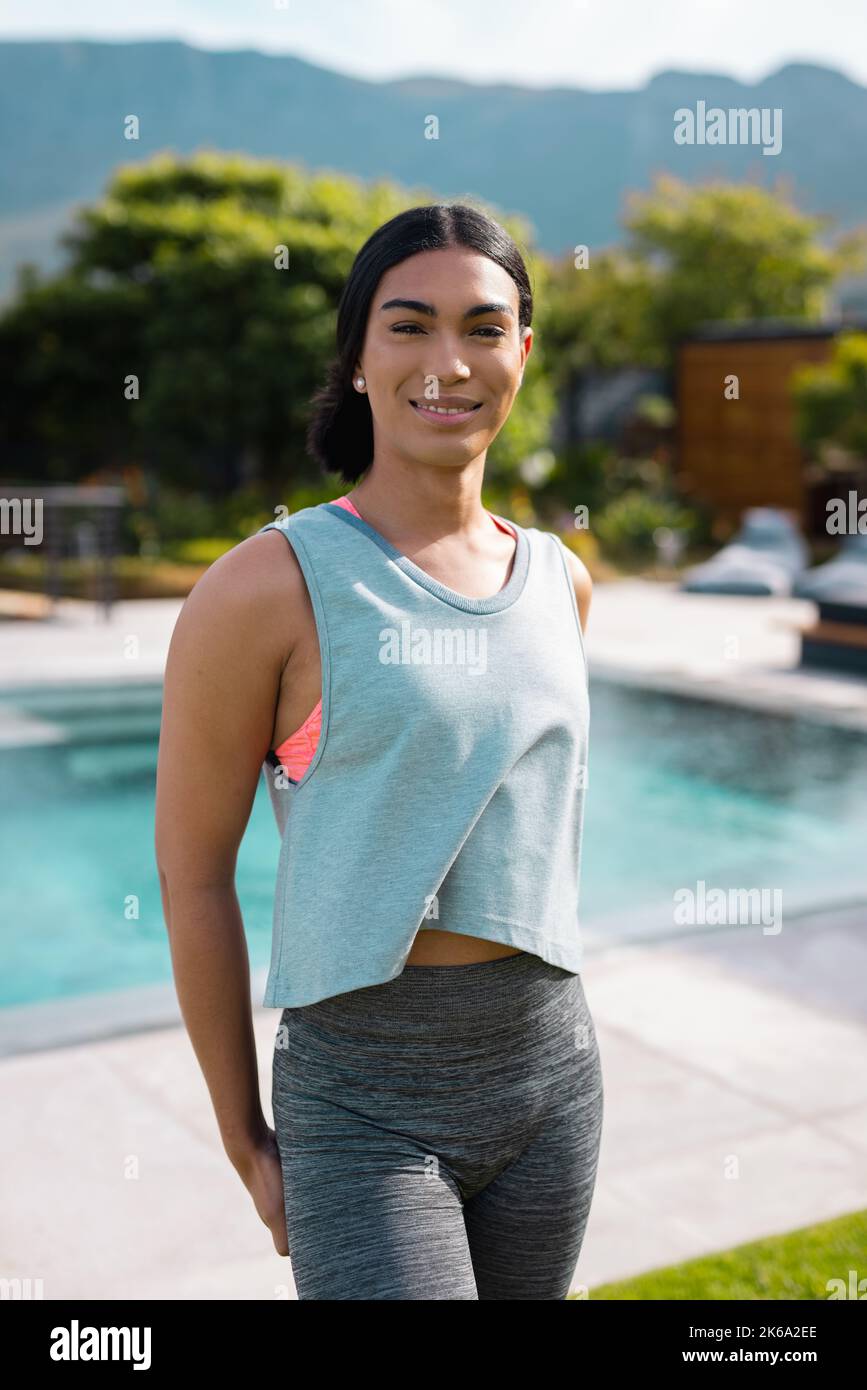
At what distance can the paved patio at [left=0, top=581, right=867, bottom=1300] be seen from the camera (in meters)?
2.79

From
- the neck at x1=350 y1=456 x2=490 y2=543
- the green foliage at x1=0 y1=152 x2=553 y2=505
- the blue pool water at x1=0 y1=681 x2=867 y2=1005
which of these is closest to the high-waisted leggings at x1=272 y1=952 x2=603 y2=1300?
the neck at x1=350 y1=456 x2=490 y2=543

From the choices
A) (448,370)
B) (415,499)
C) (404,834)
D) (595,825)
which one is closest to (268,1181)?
(404,834)

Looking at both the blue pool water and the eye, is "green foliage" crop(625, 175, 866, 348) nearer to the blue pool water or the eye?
the blue pool water

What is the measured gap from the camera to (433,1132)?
55.2 inches

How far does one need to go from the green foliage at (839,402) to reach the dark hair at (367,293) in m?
14.9

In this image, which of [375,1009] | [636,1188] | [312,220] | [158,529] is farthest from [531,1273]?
[312,220]

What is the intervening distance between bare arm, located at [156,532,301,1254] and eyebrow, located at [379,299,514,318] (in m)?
0.28

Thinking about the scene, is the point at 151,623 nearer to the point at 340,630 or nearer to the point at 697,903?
the point at 697,903

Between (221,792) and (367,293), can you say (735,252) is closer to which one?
(367,293)

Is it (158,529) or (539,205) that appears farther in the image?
(539,205)

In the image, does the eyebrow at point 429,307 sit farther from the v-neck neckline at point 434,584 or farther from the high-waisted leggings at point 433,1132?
the high-waisted leggings at point 433,1132

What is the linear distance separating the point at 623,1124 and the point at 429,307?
7.77ft
